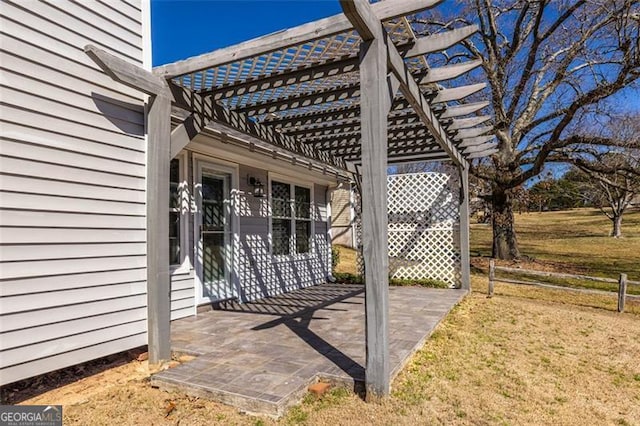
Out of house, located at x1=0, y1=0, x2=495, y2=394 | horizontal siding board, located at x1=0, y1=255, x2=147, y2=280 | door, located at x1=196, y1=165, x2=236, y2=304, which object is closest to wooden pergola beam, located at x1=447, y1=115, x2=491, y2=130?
house, located at x1=0, y1=0, x2=495, y2=394

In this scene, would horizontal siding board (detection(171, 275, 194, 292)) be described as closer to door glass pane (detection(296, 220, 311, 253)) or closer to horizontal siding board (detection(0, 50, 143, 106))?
horizontal siding board (detection(0, 50, 143, 106))

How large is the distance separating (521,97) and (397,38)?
10.2 m

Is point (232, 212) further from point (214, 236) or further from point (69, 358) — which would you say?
point (69, 358)

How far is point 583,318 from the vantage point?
18.9 feet

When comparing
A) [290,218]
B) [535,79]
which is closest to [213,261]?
[290,218]

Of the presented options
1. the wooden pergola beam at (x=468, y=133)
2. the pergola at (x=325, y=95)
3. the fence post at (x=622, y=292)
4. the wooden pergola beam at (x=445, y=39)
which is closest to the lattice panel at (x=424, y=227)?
the wooden pergola beam at (x=468, y=133)

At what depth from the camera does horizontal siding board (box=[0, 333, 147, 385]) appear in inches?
107

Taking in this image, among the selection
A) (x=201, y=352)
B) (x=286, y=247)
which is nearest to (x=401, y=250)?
(x=286, y=247)

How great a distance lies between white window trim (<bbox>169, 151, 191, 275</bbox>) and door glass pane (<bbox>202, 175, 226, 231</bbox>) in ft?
1.26

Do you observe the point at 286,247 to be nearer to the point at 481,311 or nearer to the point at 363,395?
the point at 481,311

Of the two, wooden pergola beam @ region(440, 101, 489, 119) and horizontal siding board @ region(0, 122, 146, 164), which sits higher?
wooden pergola beam @ region(440, 101, 489, 119)

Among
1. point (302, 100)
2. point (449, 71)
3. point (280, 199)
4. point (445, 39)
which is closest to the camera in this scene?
point (445, 39)

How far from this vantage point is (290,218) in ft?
25.8

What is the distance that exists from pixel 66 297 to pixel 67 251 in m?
0.35
